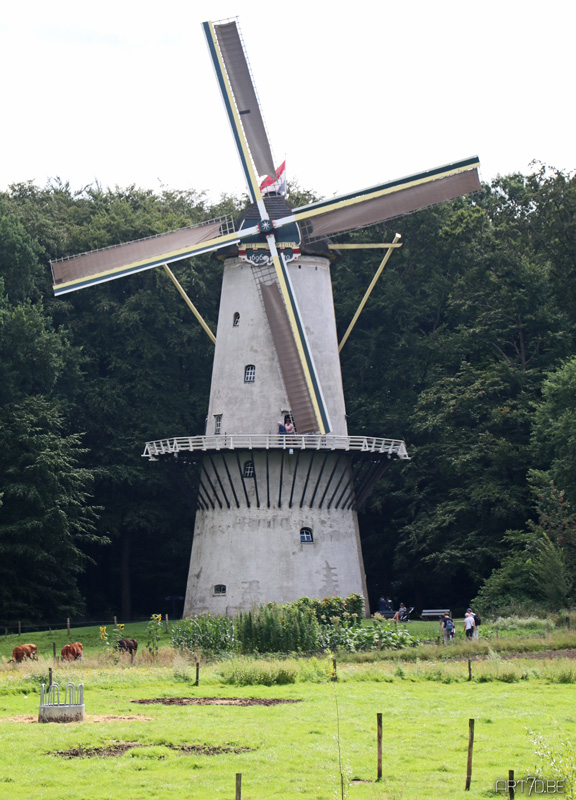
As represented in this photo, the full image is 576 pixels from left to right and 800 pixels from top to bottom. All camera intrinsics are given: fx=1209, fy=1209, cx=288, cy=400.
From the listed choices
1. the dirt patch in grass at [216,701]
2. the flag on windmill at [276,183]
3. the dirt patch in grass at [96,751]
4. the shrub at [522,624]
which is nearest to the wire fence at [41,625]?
the shrub at [522,624]

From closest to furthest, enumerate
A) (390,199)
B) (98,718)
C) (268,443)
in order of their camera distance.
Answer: (98,718) < (268,443) < (390,199)

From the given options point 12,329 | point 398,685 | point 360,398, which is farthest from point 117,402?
point 398,685

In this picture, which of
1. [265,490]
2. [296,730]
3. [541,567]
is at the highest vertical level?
[265,490]

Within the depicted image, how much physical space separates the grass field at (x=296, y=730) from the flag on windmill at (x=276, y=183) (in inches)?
886

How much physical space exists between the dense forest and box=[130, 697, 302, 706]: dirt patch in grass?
2099 cm

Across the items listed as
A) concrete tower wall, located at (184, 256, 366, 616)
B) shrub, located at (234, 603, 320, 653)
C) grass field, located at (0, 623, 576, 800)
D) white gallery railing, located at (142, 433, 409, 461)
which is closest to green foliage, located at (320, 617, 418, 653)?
shrub, located at (234, 603, 320, 653)

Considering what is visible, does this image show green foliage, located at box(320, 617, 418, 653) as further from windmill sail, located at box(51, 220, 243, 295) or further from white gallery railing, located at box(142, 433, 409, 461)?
windmill sail, located at box(51, 220, 243, 295)

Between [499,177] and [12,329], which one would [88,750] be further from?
[499,177]

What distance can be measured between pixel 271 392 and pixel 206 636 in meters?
14.7

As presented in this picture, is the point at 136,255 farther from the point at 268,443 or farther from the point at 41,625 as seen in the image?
the point at 41,625

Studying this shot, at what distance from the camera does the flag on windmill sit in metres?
46.3

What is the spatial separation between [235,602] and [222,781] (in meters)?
28.1

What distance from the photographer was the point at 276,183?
46.6 meters

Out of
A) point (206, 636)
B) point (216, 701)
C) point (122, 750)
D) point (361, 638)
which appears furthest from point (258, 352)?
point (122, 750)
